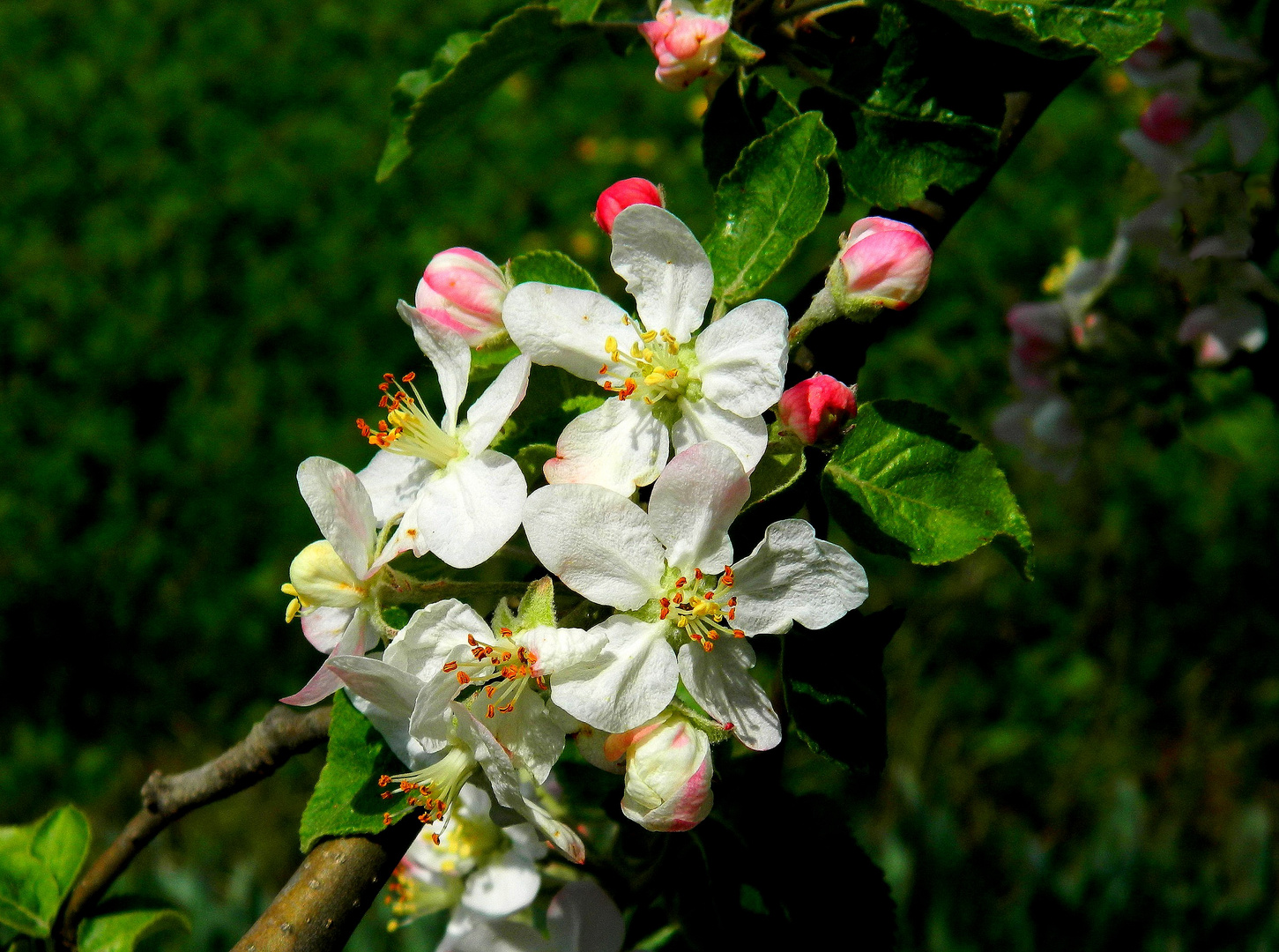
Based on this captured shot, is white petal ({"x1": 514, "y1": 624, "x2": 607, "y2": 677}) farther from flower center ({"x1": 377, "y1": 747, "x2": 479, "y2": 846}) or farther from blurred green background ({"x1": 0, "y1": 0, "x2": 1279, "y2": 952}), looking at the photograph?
blurred green background ({"x1": 0, "y1": 0, "x2": 1279, "y2": 952})

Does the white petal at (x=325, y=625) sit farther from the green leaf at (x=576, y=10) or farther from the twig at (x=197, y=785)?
the green leaf at (x=576, y=10)

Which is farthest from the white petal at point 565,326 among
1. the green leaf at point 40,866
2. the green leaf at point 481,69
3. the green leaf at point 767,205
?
the green leaf at point 40,866

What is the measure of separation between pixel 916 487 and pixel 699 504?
23 centimetres

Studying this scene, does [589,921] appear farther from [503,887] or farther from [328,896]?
[328,896]

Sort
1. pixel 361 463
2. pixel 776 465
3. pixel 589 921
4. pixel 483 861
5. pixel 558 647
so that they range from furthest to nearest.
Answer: pixel 361 463
pixel 483 861
pixel 589 921
pixel 776 465
pixel 558 647

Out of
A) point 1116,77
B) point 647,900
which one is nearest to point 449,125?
point 647,900

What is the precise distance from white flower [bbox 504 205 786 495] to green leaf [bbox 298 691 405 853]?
0.30 metres

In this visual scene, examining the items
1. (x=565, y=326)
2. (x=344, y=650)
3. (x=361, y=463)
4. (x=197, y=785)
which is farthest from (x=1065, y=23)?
(x=361, y=463)

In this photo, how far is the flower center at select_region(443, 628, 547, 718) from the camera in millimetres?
814

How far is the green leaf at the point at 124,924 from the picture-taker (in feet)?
3.66

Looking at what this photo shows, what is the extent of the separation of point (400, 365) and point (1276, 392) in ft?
9.83

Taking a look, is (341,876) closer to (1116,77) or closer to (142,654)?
(142,654)

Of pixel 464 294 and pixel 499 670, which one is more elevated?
pixel 464 294

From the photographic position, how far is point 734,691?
885 millimetres
